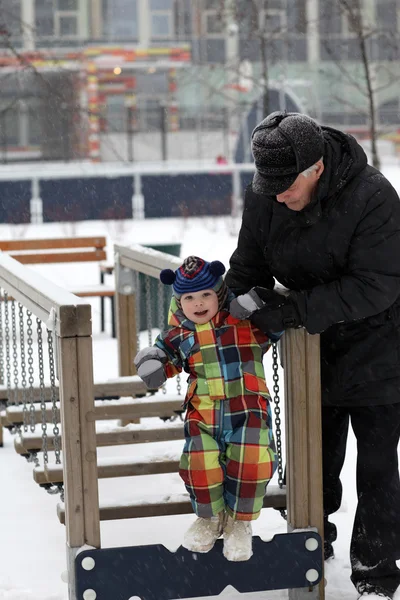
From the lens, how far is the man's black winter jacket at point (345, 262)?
10.6 feet

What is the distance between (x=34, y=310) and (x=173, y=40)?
3710 cm

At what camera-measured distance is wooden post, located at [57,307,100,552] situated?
10.7ft

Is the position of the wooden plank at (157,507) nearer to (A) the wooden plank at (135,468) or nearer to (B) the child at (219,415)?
(B) the child at (219,415)

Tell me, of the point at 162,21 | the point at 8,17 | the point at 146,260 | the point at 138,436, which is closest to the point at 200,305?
the point at 138,436

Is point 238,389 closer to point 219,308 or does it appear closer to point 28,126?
point 219,308

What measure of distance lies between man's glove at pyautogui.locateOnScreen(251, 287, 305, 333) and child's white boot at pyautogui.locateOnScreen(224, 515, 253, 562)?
605mm

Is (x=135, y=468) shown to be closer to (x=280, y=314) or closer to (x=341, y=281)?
(x=280, y=314)

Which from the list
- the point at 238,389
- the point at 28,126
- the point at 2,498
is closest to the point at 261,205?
the point at 238,389

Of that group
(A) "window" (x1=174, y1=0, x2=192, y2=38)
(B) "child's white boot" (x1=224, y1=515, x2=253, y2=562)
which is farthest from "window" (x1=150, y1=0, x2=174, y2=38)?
(B) "child's white boot" (x1=224, y1=515, x2=253, y2=562)

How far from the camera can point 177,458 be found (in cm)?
435

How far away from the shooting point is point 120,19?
135ft

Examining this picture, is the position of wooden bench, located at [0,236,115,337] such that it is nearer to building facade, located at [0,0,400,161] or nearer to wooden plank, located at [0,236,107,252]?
wooden plank, located at [0,236,107,252]

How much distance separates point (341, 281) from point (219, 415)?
1.82ft

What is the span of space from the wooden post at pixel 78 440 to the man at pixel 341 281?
50 centimetres
